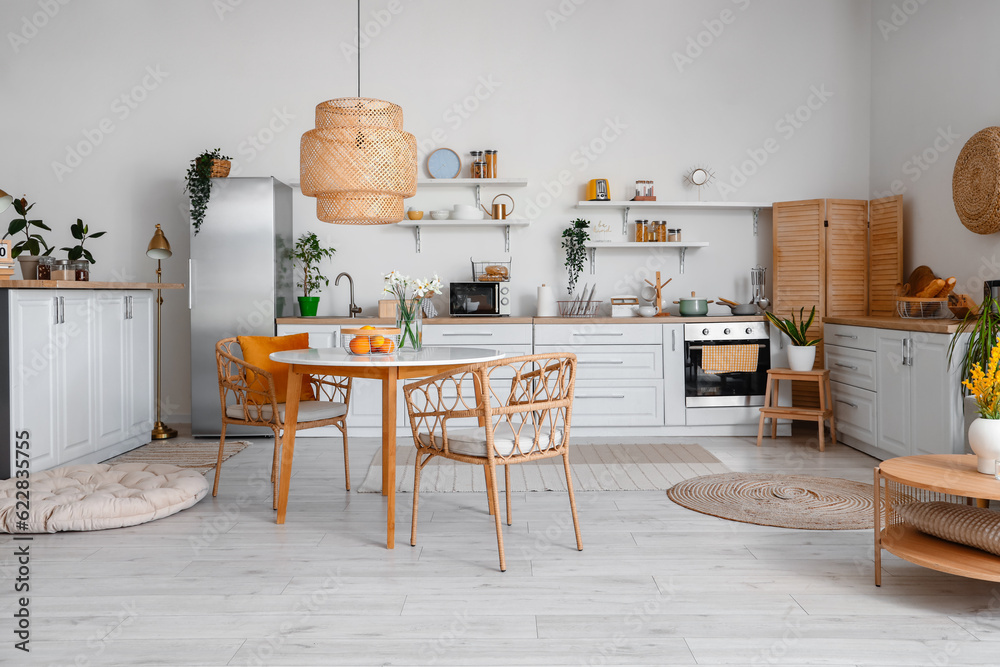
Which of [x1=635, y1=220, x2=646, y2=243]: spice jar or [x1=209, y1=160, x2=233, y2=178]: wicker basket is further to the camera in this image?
[x1=635, y1=220, x2=646, y2=243]: spice jar

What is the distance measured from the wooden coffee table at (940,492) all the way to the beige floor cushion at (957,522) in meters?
0.04

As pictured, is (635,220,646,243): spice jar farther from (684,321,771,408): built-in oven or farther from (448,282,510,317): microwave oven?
(448,282,510,317): microwave oven

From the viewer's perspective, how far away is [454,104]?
561 cm

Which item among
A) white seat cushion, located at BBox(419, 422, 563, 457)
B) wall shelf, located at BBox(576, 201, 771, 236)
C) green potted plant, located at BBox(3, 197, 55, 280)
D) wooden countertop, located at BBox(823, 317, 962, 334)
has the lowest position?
white seat cushion, located at BBox(419, 422, 563, 457)

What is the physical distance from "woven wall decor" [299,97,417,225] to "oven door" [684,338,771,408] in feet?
8.93

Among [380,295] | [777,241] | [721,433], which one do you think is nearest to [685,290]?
[777,241]

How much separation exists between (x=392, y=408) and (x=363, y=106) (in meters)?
1.31

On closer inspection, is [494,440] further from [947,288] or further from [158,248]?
[158,248]

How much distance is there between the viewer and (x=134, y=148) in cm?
559

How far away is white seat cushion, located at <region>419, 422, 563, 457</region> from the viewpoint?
8.54 ft

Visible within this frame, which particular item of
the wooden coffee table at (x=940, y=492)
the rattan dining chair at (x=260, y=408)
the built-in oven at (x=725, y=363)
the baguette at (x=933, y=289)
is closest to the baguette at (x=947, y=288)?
the baguette at (x=933, y=289)

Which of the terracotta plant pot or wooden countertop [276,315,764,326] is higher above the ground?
the terracotta plant pot

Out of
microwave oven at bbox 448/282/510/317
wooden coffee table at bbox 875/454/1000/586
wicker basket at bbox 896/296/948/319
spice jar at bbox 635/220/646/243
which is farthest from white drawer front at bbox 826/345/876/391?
microwave oven at bbox 448/282/510/317

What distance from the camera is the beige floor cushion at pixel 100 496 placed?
2.98 meters
